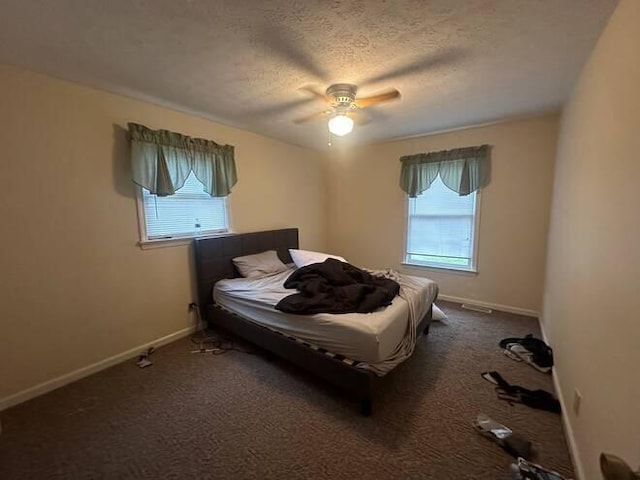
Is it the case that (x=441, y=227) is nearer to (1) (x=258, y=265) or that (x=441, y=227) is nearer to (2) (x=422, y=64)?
(2) (x=422, y=64)

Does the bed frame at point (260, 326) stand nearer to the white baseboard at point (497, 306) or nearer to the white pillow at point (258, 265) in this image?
the white pillow at point (258, 265)

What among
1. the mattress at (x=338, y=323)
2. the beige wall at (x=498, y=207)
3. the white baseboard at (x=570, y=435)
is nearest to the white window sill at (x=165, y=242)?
the mattress at (x=338, y=323)

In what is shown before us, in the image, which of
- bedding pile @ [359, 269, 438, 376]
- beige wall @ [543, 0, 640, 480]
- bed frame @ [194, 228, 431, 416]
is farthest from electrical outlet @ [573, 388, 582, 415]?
bed frame @ [194, 228, 431, 416]

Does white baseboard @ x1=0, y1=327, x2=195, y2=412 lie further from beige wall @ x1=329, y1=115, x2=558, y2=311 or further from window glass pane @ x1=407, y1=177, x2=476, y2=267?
window glass pane @ x1=407, y1=177, x2=476, y2=267

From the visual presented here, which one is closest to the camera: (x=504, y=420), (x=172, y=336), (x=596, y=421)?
(x=596, y=421)

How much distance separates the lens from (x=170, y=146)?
110 inches

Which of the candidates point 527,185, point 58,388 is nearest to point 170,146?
point 58,388

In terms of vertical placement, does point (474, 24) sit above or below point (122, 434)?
above

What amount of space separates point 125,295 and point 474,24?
3.43 metres

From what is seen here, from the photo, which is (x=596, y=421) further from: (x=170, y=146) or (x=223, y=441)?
(x=170, y=146)

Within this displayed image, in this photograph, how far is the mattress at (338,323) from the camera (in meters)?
1.91

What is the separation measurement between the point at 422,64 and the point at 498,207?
237cm

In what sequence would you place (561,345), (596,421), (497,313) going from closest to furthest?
1. (596,421)
2. (561,345)
3. (497,313)

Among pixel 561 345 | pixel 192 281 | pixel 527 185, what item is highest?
pixel 527 185
